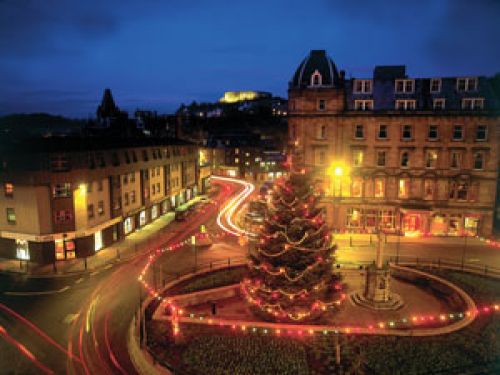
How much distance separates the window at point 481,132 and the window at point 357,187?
44.0ft

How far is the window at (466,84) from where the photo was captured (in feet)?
141

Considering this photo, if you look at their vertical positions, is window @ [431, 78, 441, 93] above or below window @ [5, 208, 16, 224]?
above

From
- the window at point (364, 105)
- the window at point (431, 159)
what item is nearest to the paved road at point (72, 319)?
the window at point (364, 105)

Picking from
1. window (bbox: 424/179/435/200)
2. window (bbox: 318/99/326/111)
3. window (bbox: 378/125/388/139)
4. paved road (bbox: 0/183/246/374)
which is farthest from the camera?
window (bbox: 318/99/326/111)

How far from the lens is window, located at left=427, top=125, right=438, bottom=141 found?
43.2m

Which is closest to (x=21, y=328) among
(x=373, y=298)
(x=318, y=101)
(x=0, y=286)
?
(x=0, y=286)

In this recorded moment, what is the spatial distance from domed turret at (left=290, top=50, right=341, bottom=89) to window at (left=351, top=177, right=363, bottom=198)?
1150cm

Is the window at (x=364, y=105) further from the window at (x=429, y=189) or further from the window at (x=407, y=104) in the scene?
the window at (x=429, y=189)

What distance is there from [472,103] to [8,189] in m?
48.9

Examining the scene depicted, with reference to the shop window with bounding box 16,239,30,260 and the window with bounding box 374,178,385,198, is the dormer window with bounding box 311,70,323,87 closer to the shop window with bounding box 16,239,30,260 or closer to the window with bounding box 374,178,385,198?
the window with bounding box 374,178,385,198

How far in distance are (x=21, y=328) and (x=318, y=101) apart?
3681 cm

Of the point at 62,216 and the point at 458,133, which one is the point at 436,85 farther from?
the point at 62,216

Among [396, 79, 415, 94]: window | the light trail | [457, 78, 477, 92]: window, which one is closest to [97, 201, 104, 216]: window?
the light trail

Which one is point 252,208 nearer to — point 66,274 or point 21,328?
point 66,274
